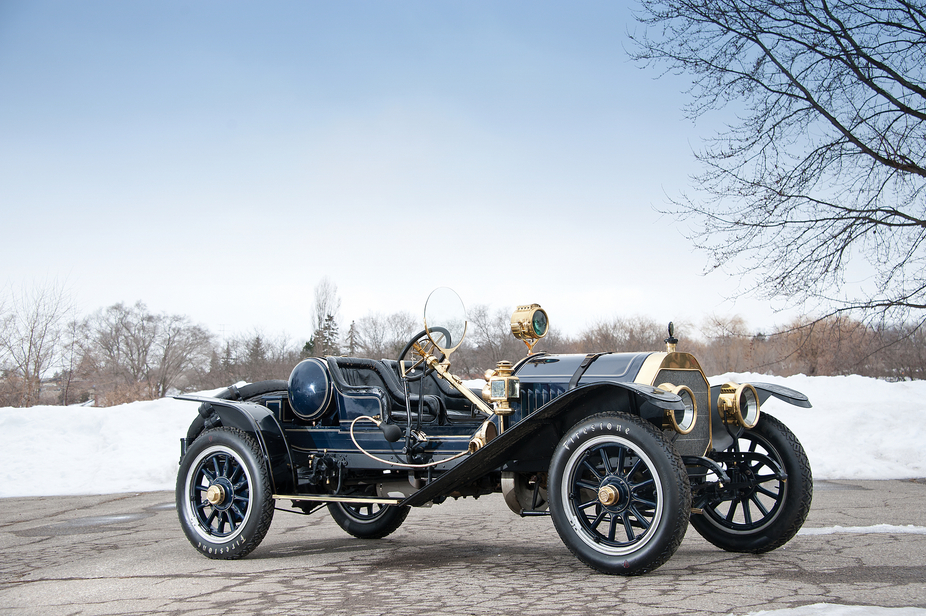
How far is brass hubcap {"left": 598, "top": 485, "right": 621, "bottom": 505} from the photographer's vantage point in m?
4.16

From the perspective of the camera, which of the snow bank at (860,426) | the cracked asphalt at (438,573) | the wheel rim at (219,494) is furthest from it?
the snow bank at (860,426)

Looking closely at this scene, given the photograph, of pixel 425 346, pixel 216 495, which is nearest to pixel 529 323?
pixel 425 346

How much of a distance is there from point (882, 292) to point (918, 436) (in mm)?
3054

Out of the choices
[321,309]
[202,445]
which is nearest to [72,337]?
[321,309]

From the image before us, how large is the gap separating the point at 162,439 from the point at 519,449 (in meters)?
11.2

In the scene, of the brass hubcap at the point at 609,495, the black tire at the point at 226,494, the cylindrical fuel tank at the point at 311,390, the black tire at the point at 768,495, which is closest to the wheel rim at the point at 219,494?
the black tire at the point at 226,494

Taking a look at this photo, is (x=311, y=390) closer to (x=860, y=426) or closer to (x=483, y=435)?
(x=483, y=435)

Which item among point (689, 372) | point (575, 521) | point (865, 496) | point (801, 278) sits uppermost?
point (801, 278)

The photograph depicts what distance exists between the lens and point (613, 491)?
13.7 ft

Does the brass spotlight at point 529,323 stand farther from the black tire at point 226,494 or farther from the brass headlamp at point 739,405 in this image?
the black tire at point 226,494

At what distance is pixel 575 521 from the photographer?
14.2 ft

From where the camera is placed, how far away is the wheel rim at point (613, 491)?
4148 millimetres

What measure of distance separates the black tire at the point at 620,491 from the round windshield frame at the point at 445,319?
166cm

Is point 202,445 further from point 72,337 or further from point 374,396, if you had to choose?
point 72,337
